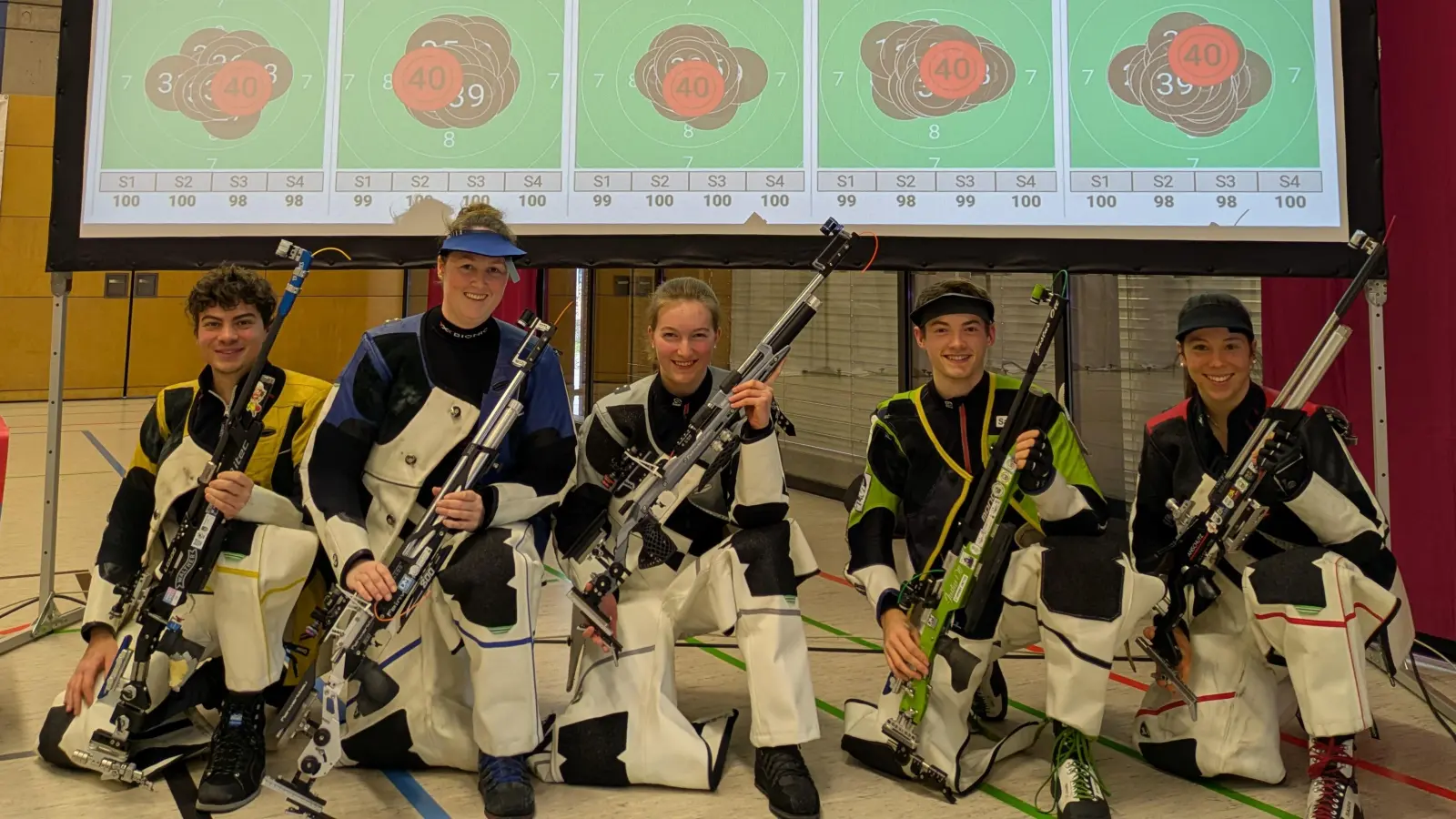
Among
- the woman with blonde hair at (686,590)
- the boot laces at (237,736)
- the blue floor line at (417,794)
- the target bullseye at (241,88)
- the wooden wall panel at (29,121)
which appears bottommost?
the blue floor line at (417,794)

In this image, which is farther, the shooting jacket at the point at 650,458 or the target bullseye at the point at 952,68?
the target bullseye at the point at 952,68

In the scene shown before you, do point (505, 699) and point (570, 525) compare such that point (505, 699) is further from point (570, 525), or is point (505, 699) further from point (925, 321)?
point (925, 321)

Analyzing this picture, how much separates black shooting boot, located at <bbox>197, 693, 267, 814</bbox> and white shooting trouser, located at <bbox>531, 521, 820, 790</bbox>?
22.0 inches

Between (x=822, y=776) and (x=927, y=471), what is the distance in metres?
0.70

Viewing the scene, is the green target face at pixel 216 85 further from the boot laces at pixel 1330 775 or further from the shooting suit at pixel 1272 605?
the boot laces at pixel 1330 775

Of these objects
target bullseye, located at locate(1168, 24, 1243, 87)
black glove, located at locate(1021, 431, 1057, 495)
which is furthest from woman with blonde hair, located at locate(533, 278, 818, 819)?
target bullseye, located at locate(1168, 24, 1243, 87)

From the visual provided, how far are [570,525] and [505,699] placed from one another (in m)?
0.46

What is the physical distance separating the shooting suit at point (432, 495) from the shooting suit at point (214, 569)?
159mm

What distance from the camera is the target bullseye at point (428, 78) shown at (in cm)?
297

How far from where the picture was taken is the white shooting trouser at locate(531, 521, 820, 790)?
2.08m

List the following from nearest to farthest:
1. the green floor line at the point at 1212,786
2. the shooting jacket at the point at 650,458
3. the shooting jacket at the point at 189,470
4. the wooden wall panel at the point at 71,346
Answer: the green floor line at the point at 1212,786 → the shooting jacket at the point at 189,470 → the shooting jacket at the point at 650,458 → the wooden wall panel at the point at 71,346

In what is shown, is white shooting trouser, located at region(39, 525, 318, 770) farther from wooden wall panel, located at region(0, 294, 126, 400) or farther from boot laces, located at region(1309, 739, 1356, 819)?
wooden wall panel, located at region(0, 294, 126, 400)

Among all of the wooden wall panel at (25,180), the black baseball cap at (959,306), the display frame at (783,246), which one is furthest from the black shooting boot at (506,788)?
the wooden wall panel at (25,180)

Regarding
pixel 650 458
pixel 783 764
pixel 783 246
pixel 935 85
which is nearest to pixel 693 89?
pixel 783 246
